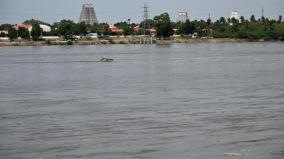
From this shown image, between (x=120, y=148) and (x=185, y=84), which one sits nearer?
(x=120, y=148)

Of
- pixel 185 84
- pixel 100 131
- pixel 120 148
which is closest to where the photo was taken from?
pixel 120 148

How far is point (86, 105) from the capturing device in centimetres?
3183

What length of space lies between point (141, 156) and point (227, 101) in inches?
536

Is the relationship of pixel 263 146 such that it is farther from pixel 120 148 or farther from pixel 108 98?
pixel 108 98

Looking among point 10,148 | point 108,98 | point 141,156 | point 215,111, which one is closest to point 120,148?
point 141,156

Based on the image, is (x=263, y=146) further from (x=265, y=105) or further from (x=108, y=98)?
(x=108, y=98)

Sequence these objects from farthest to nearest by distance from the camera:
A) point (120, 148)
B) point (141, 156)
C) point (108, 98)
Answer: point (108, 98), point (120, 148), point (141, 156)

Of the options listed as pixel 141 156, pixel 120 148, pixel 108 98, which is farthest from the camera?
pixel 108 98

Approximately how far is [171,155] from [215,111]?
30.6ft

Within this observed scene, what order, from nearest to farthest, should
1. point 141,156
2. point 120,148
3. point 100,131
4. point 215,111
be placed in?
1. point 141,156
2. point 120,148
3. point 100,131
4. point 215,111

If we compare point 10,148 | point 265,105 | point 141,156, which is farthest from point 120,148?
point 265,105

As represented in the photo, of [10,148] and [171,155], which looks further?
[10,148]

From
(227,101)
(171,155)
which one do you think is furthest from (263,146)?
(227,101)

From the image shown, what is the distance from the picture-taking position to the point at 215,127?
23.3 m
